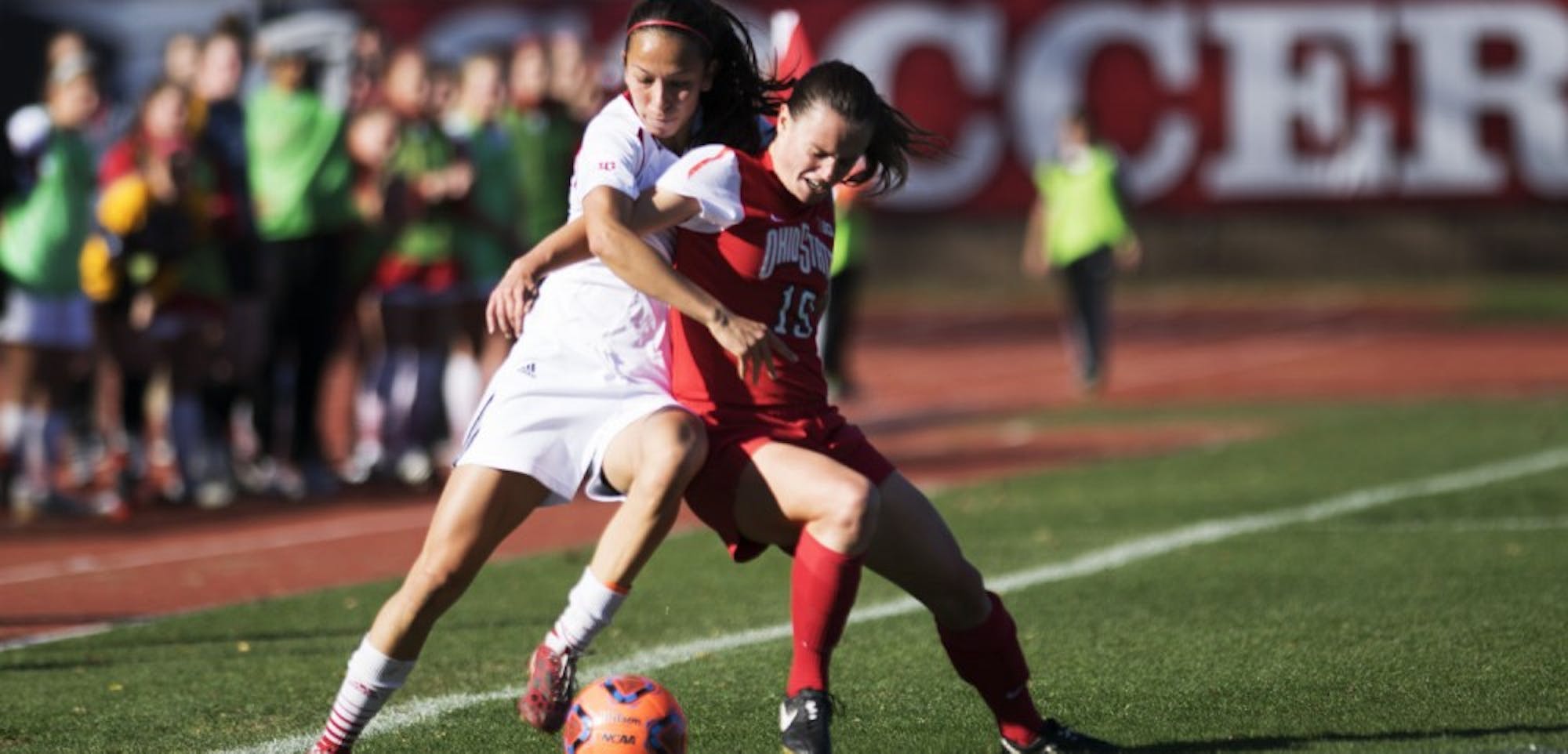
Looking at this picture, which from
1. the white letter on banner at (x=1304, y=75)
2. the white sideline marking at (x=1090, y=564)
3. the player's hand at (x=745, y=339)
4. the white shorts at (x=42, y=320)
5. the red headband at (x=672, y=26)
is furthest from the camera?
the white letter on banner at (x=1304, y=75)

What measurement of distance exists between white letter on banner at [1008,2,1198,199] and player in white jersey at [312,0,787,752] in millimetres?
23282

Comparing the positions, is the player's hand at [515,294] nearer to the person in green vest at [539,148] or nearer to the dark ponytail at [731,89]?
the dark ponytail at [731,89]

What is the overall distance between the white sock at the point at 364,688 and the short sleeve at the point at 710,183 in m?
1.28

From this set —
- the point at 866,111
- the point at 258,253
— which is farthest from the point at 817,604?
the point at 258,253

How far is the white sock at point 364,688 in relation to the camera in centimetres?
560

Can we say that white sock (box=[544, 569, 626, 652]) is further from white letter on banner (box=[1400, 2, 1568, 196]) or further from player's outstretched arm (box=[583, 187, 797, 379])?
white letter on banner (box=[1400, 2, 1568, 196])

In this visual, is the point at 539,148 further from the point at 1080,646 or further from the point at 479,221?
the point at 1080,646

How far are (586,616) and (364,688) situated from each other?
0.55 metres

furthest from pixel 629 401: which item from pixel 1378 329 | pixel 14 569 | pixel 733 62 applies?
pixel 1378 329

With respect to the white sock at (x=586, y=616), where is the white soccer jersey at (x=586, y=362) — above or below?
above

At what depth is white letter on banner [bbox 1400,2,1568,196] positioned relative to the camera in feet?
92.8

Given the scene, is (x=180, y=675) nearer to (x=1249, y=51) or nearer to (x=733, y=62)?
(x=733, y=62)

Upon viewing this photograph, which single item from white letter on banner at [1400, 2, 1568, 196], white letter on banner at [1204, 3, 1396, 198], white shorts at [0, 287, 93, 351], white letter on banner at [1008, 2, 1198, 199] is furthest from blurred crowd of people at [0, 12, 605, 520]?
white letter on banner at [1400, 2, 1568, 196]

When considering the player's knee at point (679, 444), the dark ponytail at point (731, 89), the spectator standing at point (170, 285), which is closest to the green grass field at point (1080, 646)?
the player's knee at point (679, 444)
